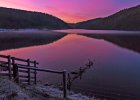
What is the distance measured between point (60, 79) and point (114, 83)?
503cm

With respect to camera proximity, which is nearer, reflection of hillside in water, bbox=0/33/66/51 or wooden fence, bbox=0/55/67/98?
wooden fence, bbox=0/55/67/98

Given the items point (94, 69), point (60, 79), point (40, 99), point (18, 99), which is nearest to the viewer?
point (18, 99)

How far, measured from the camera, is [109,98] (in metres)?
21.9

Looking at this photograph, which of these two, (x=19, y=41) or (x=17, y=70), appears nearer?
(x=17, y=70)

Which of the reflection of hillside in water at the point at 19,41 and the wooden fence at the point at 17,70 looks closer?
the wooden fence at the point at 17,70

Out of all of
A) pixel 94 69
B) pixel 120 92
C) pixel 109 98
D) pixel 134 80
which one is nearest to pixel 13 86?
pixel 109 98

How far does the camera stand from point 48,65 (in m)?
39.6

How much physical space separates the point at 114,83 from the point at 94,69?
9427 millimetres

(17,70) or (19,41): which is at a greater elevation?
(17,70)

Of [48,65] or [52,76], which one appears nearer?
[52,76]

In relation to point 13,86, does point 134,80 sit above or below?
below

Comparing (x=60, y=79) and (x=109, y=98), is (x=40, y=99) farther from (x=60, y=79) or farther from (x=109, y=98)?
(x=60, y=79)

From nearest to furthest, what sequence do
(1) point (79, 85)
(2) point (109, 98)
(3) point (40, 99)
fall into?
(3) point (40, 99), (2) point (109, 98), (1) point (79, 85)

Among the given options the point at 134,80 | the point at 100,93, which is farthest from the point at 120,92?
the point at 134,80
